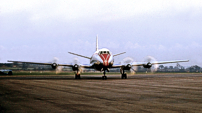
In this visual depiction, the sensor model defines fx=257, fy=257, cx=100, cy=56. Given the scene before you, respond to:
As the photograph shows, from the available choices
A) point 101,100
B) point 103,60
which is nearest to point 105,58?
point 103,60

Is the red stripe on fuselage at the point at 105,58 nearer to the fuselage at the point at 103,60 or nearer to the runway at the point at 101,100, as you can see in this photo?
the fuselage at the point at 103,60

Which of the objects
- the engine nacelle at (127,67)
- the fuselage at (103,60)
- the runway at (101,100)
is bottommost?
the runway at (101,100)

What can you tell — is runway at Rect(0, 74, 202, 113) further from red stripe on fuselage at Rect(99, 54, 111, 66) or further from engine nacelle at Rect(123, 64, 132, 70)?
engine nacelle at Rect(123, 64, 132, 70)

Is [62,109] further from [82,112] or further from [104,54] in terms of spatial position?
[104,54]

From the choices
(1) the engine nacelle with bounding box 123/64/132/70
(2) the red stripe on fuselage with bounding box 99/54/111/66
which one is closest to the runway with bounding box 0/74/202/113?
(2) the red stripe on fuselage with bounding box 99/54/111/66

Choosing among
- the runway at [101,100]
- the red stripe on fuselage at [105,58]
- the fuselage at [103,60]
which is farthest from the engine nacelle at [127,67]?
the runway at [101,100]

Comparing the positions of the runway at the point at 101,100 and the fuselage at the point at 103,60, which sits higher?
the fuselage at the point at 103,60

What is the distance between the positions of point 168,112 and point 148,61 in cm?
3416

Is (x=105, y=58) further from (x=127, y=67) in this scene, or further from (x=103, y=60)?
(x=127, y=67)

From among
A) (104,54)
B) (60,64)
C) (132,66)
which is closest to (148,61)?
(132,66)

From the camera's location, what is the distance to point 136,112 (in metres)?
9.01

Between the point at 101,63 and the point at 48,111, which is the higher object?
the point at 101,63

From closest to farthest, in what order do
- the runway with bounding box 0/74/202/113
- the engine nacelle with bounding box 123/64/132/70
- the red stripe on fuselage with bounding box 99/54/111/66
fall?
the runway with bounding box 0/74/202/113 → the red stripe on fuselage with bounding box 99/54/111/66 → the engine nacelle with bounding box 123/64/132/70

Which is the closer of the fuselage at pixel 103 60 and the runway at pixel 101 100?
the runway at pixel 101 100
